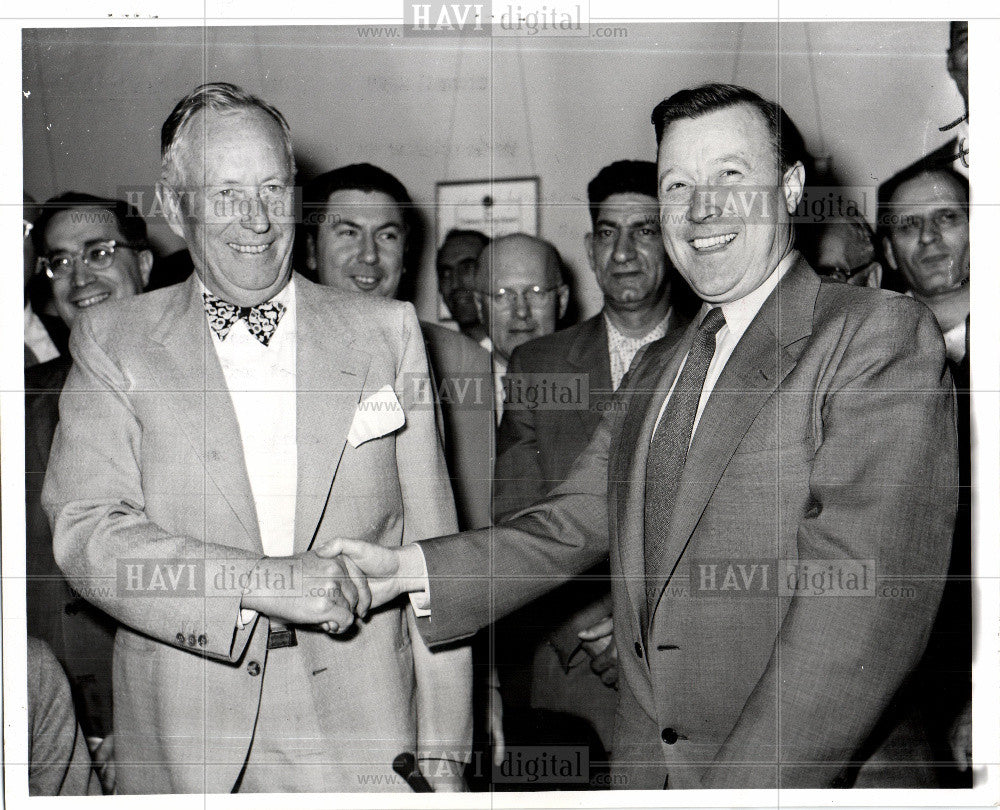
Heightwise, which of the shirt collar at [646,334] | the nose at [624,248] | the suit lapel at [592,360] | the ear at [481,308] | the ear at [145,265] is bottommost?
the suit lapel at [592,360]

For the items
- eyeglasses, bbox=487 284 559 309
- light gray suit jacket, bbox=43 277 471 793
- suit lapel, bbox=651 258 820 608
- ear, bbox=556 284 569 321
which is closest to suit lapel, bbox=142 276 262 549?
light gray suit jacket, bbox=43 277 471 793

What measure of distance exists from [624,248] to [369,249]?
552 millimetres

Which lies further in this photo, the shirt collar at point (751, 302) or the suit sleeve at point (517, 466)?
the suit sleeve at point (517, 466)

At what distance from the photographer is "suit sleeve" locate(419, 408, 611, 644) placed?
6.25 feet

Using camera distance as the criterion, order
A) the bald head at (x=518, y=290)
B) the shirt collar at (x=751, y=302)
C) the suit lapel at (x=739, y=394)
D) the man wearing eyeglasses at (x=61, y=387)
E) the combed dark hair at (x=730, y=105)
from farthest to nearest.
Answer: the bald head at (x=518, y=290)
the man wearing eyeglasses at (x=61, y=387)
the combed dark hair at (x=730, y=105)
the shirt collar at (x=751, y=302)
the suit lapel at (x=739, y=394)

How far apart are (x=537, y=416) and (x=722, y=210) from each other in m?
0.58

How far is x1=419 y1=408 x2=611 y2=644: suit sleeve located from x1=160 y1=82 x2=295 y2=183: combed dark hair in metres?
0.85

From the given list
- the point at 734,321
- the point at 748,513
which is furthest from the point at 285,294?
the point at 748,513

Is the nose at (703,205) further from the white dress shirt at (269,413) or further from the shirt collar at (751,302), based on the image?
the white dress shirt at (269,413)

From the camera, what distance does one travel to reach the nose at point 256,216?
1.90 metres

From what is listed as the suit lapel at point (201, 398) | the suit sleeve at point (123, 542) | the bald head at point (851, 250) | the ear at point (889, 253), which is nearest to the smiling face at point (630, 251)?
Result: the bald head at point (851, 250)

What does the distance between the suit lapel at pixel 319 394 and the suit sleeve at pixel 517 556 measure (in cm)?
24

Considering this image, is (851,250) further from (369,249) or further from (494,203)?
(369,249)

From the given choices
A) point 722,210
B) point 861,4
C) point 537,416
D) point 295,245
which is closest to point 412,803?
point 537,416
